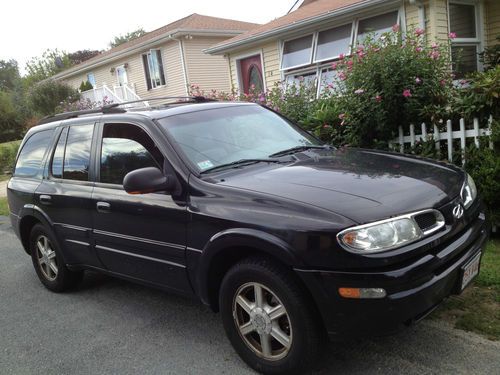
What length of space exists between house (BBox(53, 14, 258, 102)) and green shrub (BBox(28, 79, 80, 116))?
81.4 inches

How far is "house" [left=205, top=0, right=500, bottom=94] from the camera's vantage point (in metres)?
9.98

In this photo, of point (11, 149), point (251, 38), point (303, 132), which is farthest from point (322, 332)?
point (11, 149)

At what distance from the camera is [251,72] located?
48.8 feet

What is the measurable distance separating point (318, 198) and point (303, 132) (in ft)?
5.86

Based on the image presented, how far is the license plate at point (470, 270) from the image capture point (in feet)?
9.42

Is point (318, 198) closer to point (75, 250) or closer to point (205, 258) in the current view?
point (205, 258)

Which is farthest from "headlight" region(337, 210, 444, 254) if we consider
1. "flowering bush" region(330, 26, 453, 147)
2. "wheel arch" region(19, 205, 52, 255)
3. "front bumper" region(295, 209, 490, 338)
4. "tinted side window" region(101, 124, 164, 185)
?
"wheel arch" region(19, 205, 52, 255)

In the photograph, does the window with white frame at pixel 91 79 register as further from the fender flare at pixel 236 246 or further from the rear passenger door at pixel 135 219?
the fender flare at pixel 236 246

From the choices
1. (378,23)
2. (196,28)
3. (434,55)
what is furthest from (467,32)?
(196,28)

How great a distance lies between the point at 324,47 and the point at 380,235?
10.2 meters

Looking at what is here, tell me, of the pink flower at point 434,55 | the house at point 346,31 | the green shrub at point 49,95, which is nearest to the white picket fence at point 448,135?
the pink flower at point 434,55

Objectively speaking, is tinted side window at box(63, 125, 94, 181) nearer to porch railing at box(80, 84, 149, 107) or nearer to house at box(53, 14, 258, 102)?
house at box(53, 14, 258, 102)

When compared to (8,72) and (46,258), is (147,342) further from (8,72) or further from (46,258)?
(8,72)

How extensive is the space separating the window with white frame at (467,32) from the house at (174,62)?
32.0ft
